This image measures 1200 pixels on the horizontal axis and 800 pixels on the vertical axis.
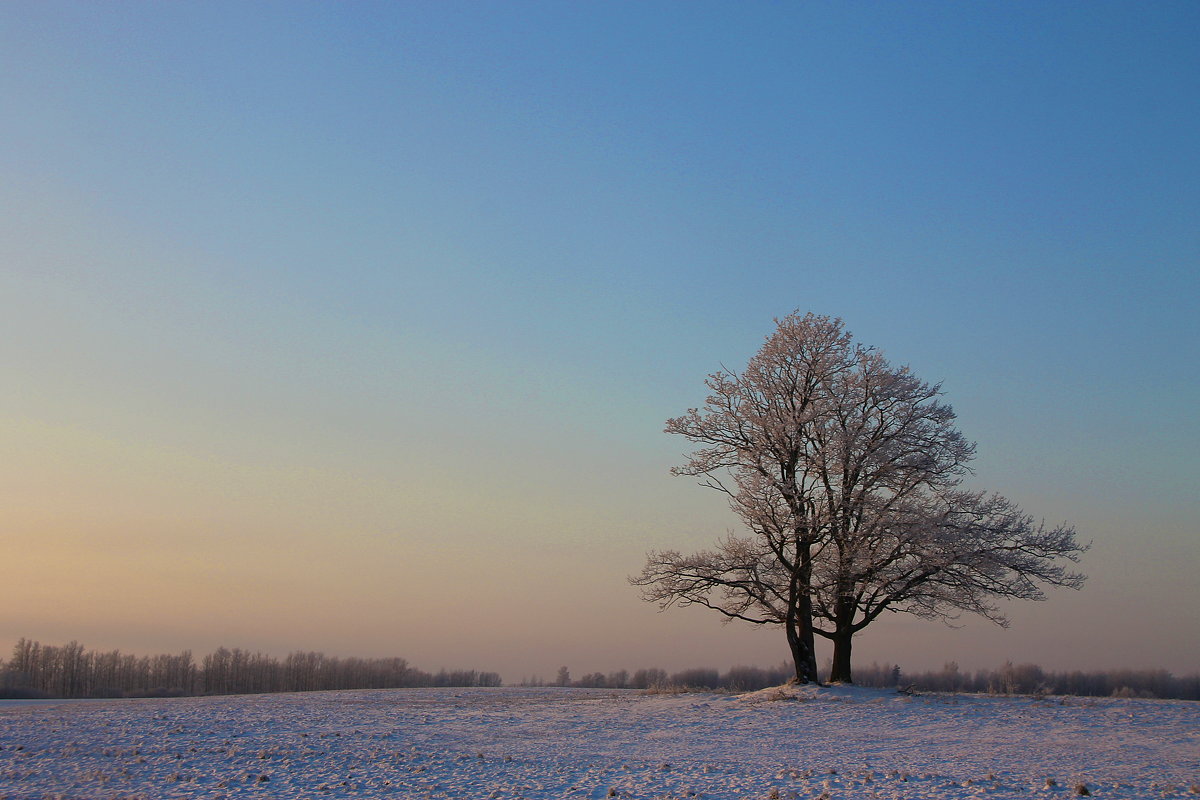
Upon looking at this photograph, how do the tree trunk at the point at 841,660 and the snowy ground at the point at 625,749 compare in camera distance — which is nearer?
the snowy ground at the point at 625,749

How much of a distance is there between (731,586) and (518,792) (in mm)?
15860

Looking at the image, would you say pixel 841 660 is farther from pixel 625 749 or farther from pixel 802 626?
pixel 625 749

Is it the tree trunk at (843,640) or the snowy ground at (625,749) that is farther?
the tree trunk at (843,640)

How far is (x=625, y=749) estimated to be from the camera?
19984 millimetres

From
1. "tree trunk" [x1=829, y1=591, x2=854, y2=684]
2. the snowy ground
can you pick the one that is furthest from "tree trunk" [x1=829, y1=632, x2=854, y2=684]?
the snowy ground

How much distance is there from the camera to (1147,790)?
49.2 ft

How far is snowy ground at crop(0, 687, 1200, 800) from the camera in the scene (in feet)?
51.1

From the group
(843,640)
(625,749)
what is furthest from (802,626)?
(625,749)

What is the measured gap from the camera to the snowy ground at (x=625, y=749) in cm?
1559

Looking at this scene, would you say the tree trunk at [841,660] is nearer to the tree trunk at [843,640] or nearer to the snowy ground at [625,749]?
the tree trunk at [843,640]

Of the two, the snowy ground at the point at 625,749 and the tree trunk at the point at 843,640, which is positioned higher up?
the tree trunk at the point at 843,640

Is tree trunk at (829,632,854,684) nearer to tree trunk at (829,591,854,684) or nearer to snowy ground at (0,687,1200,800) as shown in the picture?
tree trunk at (829,591,854,684)

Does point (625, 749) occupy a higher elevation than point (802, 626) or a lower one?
lower

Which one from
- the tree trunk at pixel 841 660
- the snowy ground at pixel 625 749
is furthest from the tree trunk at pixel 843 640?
the snowy ground at pixel 625 749
